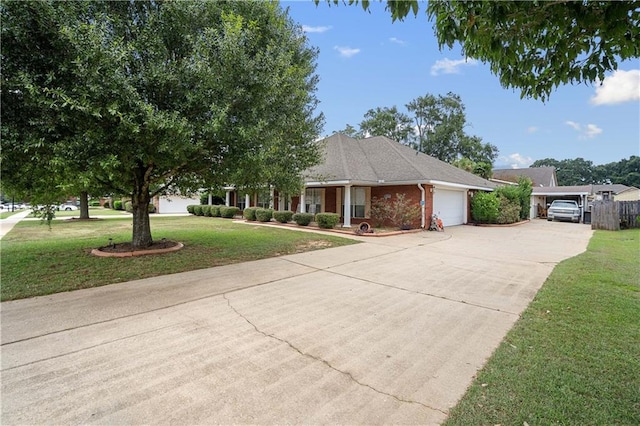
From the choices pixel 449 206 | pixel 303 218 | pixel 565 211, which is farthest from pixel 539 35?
pixel 565 211

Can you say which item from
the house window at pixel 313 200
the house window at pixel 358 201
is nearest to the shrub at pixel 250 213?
the house window at pixel 313 200

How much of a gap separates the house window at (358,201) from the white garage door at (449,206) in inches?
150

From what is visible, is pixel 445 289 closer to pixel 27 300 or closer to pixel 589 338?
pixel 589 338

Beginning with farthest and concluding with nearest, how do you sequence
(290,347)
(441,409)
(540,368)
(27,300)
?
(27,300) → (290,347) → (540,368) → (441,409)

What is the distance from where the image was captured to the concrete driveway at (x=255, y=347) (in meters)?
2.54

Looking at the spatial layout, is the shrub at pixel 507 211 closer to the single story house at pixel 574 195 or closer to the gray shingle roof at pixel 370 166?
the gray shingle roof at pixel 370 166

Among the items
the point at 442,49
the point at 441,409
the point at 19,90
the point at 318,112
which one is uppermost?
the point at 318,112

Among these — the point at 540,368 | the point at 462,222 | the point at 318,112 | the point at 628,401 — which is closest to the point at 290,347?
the point at 540,368

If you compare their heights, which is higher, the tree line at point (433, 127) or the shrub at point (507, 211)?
the tree line at point (433, 127)

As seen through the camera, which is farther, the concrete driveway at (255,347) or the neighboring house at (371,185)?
the neighboring house at (371,185)

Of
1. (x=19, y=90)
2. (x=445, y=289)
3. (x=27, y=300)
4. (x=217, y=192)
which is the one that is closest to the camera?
(x=27, y=300)

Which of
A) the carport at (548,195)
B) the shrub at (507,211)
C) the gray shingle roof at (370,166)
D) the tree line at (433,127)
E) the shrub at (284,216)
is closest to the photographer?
the gray shingle roof at (370,166)

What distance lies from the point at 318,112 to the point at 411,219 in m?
6.96

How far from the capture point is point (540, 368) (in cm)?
309
